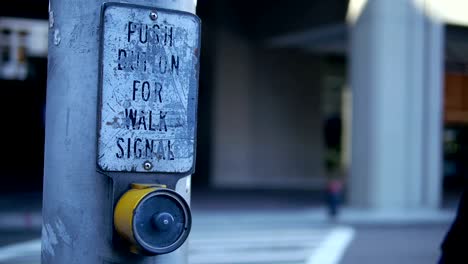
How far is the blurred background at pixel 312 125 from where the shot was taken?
650 inches

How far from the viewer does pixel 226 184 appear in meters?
28.9

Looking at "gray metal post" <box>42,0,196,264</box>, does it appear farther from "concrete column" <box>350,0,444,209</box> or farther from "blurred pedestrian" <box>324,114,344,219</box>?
"blurred pedestrian" <box>324,114,344,219</box>

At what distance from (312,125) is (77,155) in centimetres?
2934

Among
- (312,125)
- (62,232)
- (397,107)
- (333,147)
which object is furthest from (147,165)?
(333,147)

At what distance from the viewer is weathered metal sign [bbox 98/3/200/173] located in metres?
2.45

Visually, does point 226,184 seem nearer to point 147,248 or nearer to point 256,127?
point 256,127

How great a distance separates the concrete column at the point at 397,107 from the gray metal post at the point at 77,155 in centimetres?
1814

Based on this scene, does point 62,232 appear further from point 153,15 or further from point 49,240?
point 153,15

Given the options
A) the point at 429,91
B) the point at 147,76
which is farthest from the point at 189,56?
the point at 429,91

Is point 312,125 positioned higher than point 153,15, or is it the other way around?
point 312,125

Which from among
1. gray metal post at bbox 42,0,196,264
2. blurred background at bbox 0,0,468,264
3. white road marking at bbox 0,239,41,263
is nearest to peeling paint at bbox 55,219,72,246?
gray metal post at bbox 42,0,196,264

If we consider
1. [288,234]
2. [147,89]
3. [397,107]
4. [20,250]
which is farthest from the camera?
[397,107]

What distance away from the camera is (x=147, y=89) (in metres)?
2.50

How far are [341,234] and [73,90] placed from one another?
13296mm
